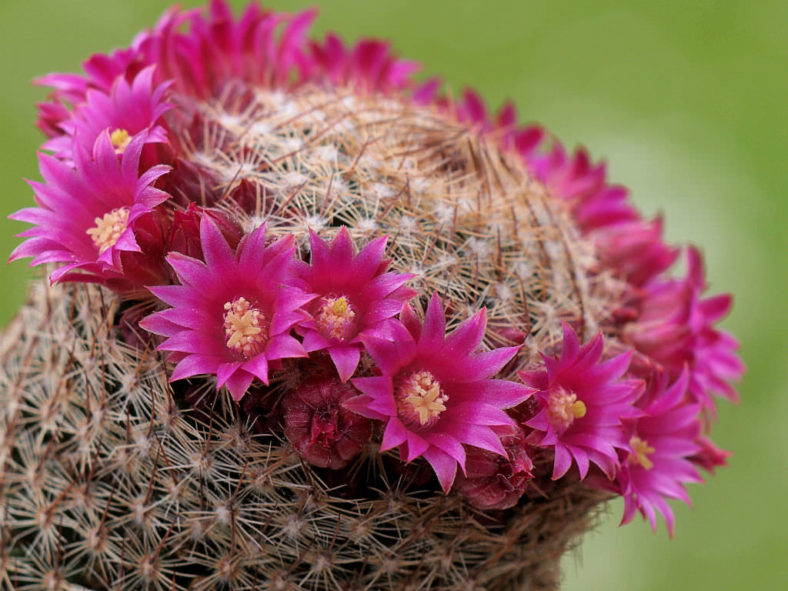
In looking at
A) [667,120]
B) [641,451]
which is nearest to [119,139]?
[641,451]

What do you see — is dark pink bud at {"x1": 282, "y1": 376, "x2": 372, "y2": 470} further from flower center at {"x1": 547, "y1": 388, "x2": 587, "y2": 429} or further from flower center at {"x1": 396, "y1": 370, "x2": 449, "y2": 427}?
flower center at {"x1": 547, "y1": 388, "x2": 587, "y2": 429}

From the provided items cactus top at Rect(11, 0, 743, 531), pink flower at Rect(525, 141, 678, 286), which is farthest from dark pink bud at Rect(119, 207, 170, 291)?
pink flower at Rect(525, 141, 678, 286)

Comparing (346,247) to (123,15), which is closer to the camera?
(346,247)

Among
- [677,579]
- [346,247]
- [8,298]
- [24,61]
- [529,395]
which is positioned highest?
[346,247]

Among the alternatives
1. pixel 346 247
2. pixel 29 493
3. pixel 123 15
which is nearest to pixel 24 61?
pixel 123 15

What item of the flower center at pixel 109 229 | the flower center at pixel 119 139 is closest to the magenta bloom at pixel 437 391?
the flower center at pixel 109 229

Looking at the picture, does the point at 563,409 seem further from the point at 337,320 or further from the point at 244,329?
the point at 244,329

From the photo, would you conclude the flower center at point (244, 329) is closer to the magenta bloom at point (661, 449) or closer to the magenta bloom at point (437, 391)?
the magenta bloom at point (437, 391)

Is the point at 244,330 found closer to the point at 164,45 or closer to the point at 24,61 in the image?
the point at 164,45
